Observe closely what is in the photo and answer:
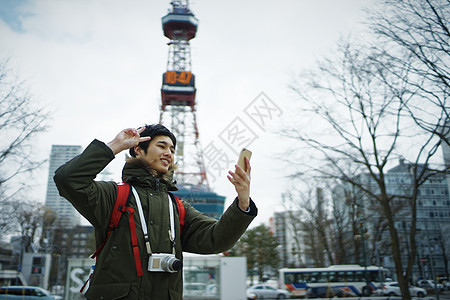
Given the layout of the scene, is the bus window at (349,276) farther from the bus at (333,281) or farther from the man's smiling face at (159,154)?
the man's smiling face at (159,154)

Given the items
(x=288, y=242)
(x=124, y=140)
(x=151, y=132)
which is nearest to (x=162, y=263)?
(x=124, y=140)

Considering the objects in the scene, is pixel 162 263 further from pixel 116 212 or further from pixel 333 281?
pixel 333 281

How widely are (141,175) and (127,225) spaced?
31 cm

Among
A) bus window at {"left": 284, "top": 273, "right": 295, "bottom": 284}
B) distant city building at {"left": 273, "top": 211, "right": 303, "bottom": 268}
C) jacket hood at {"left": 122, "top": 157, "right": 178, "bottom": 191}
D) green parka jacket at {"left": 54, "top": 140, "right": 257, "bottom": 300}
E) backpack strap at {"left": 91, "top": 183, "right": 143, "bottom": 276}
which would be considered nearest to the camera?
green parka jacket at {"left": 54, "top": 140, "right": 257, "bottom": 300}

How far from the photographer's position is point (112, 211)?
5.44 feet

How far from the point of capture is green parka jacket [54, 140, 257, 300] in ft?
4.86

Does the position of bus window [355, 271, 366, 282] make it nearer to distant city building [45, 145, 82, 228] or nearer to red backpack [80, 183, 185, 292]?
distant city building [45, 145, 82, 228]

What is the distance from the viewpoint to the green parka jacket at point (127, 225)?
4.86 feet

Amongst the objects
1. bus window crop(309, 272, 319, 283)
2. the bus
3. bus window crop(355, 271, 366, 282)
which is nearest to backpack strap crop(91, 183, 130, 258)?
the bus

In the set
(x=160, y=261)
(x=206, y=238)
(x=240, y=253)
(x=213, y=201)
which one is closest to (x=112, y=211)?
(x=160, y=261)

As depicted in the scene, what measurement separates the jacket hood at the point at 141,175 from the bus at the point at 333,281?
76.2ft

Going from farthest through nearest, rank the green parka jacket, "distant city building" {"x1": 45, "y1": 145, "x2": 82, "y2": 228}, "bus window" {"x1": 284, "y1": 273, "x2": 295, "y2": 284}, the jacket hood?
"bus window" {"x1": 284, "y1": 273, "x2": 295, "y2": 284}
"distant city building" {"x1": 45, "y1": 145, "x2": 82, "y2": 228}
the jacket hood
the green parka jacket

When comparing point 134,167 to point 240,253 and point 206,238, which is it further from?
point 240,253

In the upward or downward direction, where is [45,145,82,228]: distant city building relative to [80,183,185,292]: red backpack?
upward
